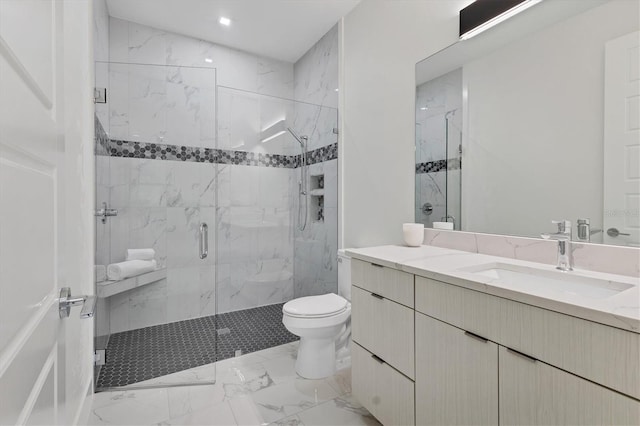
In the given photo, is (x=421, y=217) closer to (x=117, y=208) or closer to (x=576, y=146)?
(x=576, y=146)

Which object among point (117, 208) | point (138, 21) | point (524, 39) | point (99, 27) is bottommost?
point (117, 208)

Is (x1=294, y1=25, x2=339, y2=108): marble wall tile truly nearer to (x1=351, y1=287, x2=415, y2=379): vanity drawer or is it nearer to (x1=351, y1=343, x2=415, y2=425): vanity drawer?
(x1=351, y1=287, x2=415, y2=379): vanity drawer

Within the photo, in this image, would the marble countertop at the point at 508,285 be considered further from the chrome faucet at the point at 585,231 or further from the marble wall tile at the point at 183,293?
the marble wall tile at the point at 183,293

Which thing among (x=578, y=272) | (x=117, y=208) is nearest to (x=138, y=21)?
(x=117, y=208)

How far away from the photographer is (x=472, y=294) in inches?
42.9

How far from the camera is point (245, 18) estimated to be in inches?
105

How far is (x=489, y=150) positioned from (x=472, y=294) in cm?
87

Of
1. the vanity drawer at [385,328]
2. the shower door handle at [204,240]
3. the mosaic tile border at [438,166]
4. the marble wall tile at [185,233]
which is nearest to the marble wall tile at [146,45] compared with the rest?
the marble wall tile at [185,233]

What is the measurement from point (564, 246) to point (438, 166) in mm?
817

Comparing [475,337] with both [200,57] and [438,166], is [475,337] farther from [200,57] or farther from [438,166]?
[200,57]

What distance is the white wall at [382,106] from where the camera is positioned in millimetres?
1975

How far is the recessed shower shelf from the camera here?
206cm

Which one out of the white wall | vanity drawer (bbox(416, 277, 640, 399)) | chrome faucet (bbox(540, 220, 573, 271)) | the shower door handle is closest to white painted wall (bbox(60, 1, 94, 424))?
the shower door handle

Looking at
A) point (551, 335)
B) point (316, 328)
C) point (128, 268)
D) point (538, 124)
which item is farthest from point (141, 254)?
point (538, 124)
